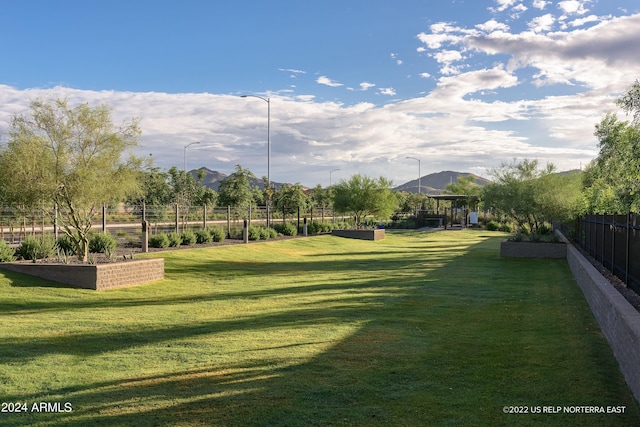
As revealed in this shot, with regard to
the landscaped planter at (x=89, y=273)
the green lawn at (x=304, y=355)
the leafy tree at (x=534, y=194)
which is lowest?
the green lawn at (x=304, y=355)

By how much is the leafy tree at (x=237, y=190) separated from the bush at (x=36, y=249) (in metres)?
48.3

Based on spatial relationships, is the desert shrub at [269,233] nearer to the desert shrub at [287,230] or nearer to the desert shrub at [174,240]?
the desert shrub at [287,230]

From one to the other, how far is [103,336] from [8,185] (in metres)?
8.58

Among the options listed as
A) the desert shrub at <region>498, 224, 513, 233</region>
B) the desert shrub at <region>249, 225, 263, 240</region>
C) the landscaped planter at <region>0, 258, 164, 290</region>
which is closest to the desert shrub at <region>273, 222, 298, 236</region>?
the desert shrub at <region>249, 225, 263, 240</region>

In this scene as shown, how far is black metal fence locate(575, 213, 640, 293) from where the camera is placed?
446 inches

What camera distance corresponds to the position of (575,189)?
29.5m

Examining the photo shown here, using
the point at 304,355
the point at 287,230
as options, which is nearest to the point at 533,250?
the point at 287,230

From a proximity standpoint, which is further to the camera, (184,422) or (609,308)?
(609,308)

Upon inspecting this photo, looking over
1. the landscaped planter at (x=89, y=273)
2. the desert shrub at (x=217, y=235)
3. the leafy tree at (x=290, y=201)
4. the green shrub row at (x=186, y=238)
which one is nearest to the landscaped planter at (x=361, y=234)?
the green shrub row at (x=186, y=238)

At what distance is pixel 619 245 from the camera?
13.7m

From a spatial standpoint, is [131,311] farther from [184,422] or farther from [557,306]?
[557,306]

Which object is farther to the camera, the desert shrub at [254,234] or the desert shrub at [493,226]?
the desert shrub at [493,226]

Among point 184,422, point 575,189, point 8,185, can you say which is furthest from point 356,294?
point 575,189

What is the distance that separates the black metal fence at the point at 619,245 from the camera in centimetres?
1134
